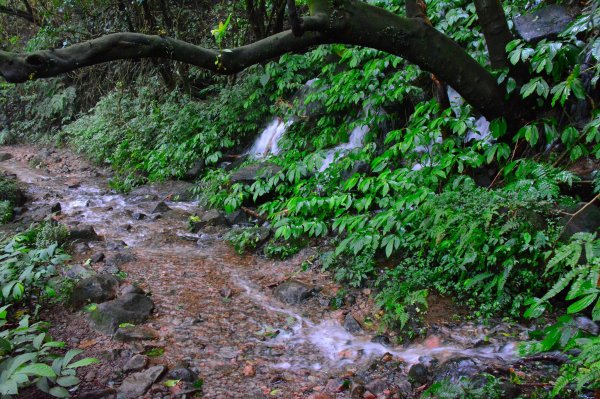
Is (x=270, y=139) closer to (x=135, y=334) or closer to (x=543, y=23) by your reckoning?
(x=543, y=23)

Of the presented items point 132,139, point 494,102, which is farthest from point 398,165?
point 132,139

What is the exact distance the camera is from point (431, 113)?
241 inches

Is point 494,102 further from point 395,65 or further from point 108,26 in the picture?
point 108,26

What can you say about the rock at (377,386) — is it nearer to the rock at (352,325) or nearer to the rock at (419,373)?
the rock at (419,373)

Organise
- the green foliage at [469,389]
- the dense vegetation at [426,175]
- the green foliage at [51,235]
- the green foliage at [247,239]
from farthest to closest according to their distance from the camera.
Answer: the green foliage at [247,239], the green foliage at [51,235], the dense vegetation at [426,175], the green foliage at [469,389]

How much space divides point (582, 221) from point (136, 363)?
155 inches

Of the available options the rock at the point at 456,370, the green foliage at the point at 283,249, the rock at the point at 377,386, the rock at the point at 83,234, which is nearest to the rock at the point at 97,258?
the rock at the point at 83,234

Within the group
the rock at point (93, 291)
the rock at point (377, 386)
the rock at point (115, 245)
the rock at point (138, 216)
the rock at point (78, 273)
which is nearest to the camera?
the rock at point (377, 386)

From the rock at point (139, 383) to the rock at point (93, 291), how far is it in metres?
1.31

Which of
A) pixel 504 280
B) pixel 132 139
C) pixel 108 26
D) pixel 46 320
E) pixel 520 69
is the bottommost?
pixel 46 320

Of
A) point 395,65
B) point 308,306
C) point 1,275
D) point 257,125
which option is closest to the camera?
point 1,275

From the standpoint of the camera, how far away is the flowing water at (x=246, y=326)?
345cm

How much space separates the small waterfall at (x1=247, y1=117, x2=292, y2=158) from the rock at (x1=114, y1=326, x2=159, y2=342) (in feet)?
16.6

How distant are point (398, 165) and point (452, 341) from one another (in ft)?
9.27
